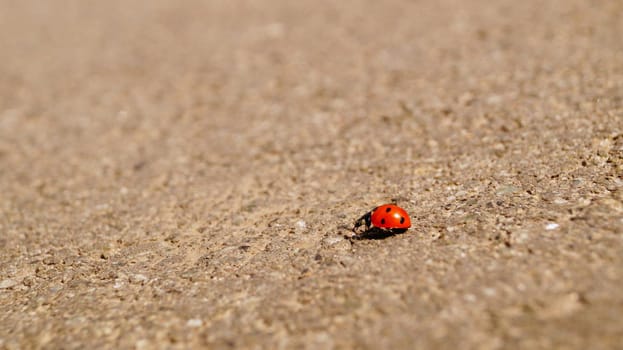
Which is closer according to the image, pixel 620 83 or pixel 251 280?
pixel 251 280

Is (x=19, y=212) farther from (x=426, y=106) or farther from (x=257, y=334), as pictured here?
(x=426, y=106)

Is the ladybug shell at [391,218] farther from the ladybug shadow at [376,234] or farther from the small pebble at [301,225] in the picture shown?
the small pebble at [301,225]

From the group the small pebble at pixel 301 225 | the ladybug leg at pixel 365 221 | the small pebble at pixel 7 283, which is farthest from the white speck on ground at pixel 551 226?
the small pebble at pixel 7 283

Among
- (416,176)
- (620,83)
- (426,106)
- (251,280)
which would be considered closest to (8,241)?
(251,280)

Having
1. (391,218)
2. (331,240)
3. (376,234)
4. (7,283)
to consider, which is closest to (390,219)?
(391,218)

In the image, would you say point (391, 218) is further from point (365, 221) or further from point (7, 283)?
point (7, 283)

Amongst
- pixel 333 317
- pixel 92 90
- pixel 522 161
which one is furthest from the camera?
pixel 92 90
